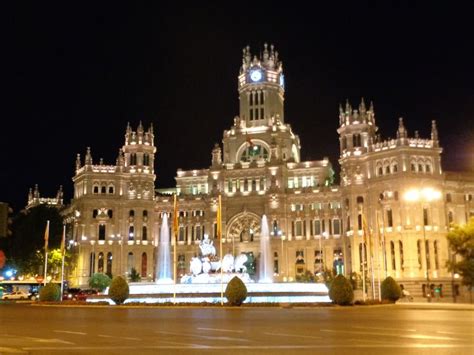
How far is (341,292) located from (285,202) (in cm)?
6792

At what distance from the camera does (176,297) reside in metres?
60.6

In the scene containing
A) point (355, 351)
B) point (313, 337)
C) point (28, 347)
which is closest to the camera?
point (355, 351)

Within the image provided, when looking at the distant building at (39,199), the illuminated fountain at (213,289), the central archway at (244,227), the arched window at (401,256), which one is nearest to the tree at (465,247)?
the illuminated fountain at (213,289)

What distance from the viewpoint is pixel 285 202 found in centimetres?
11794

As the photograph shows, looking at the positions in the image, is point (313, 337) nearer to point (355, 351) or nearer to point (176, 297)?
point (355, 351)

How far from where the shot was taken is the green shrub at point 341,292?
1972 inches

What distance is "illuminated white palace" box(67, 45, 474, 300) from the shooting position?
99.5 meters

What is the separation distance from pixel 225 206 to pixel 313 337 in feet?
321

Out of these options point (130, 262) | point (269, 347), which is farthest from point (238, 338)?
point (130, 262)

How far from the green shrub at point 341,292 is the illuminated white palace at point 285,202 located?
4724 centimetres

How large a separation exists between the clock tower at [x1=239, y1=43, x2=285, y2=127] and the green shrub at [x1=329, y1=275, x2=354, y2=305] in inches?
3265

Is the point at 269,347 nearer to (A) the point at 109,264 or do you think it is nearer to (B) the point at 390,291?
(B) the point at 390,291

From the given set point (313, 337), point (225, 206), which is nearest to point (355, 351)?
point (313, 337)

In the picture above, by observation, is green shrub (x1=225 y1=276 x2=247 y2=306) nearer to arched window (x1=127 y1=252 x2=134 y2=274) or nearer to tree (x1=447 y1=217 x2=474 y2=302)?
tree (x1=447 y1=217 x2=474 y2=302)
